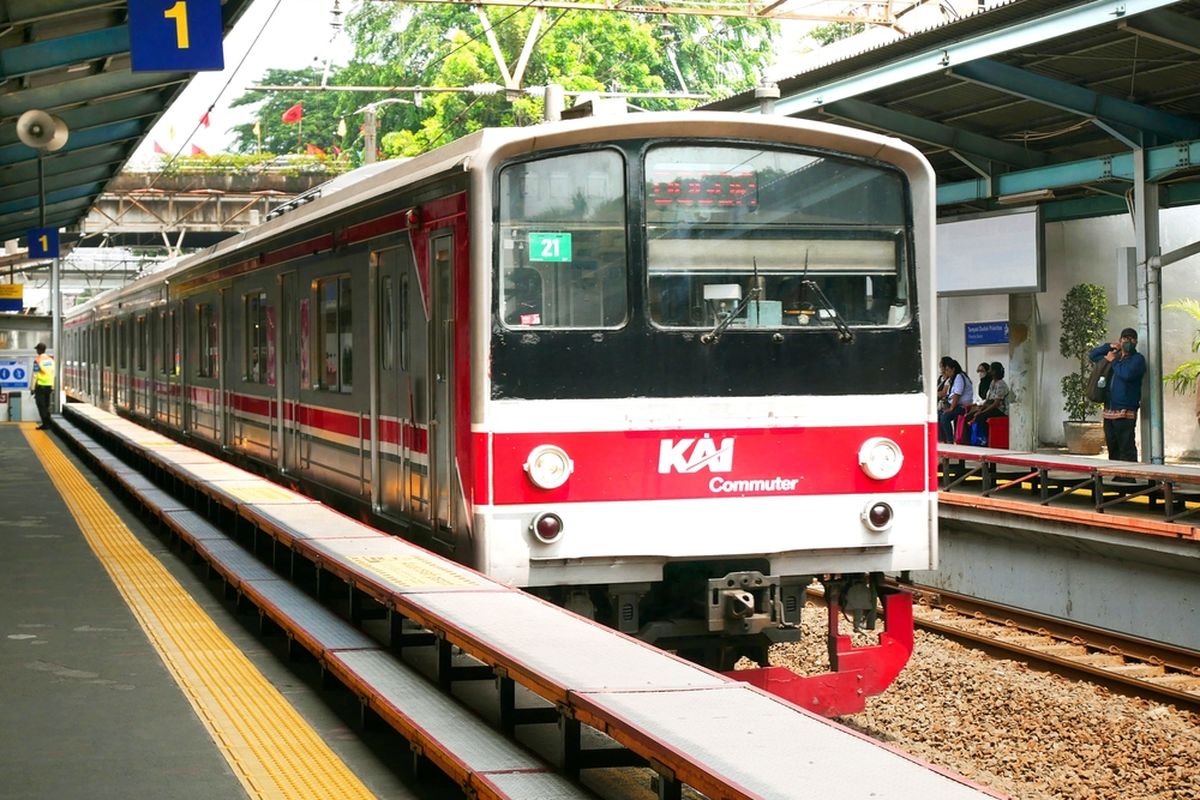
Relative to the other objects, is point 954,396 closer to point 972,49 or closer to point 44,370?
point 972,49

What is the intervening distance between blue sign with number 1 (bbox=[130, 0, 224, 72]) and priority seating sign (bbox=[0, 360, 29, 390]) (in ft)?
72.2

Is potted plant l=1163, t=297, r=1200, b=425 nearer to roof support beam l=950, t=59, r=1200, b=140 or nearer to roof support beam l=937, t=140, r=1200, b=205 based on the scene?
roof support beam l=937, t=140, r=1200, b=205

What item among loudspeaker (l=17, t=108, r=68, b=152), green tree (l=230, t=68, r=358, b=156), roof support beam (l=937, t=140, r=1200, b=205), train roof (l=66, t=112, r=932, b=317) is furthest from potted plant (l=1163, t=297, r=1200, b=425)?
green tree (l=230, t=68, r=358, b=156)

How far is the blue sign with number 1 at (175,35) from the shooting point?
1020cm

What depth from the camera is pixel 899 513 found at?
7832 millimetres

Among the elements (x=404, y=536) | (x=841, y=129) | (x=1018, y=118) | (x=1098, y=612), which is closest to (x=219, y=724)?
(x=404, y=536)

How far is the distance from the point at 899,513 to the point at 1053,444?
14.9 meters

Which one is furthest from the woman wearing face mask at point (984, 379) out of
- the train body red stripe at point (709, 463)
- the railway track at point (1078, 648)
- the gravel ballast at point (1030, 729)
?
the train body red stripe at point (709, 463)

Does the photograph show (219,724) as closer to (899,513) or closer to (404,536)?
(404,536)

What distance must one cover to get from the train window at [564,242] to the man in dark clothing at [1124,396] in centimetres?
955

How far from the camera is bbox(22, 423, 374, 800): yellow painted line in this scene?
5766mm

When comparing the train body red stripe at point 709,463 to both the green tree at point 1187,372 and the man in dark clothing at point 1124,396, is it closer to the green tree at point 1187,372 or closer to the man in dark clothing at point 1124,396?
the man in dark clothing at point 1124,396

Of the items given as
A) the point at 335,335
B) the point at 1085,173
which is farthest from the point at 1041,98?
the point at 335,335

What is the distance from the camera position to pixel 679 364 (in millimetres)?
7512
